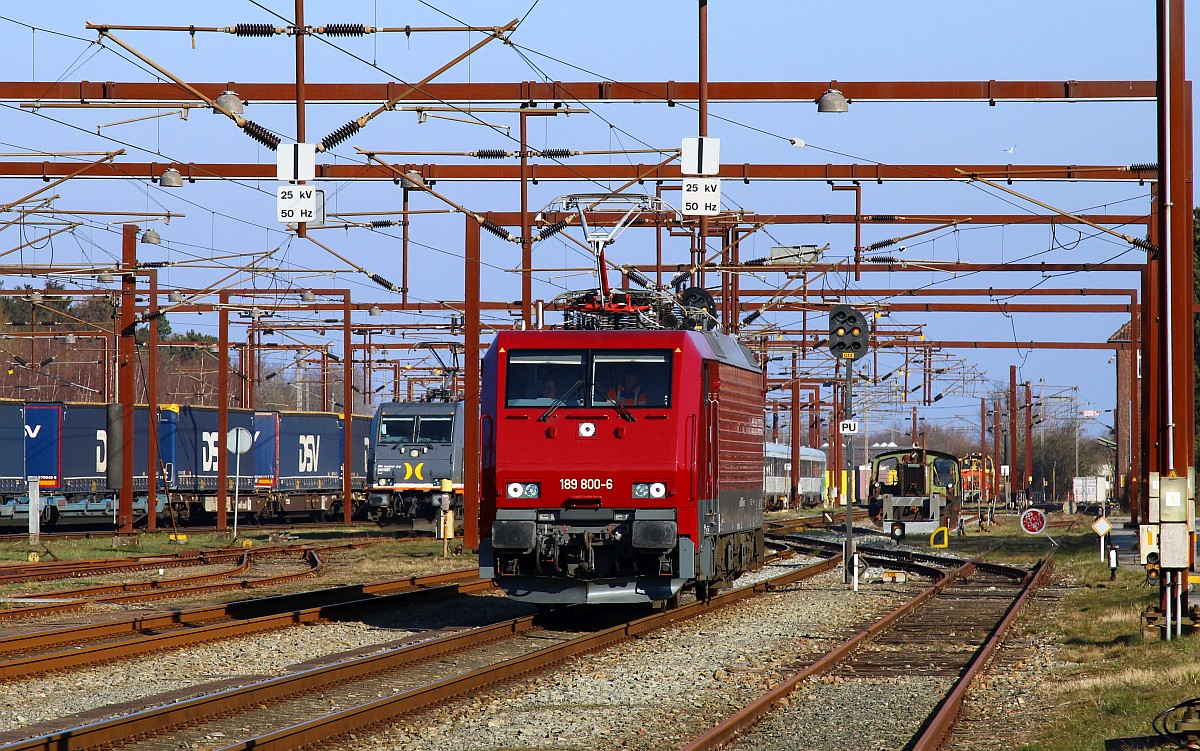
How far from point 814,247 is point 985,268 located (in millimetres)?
5313

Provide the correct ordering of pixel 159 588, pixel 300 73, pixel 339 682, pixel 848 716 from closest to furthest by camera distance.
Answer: pixel 848 716
pixel 339 682
pixel 300 73
pixel 159 588

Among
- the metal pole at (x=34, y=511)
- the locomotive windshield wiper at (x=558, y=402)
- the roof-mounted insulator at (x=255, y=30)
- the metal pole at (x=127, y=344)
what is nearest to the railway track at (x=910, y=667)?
the locomotive windshield wiper at (x=558, y=402)

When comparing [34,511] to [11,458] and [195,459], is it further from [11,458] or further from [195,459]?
[195,459]

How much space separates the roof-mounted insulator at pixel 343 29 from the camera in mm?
17391

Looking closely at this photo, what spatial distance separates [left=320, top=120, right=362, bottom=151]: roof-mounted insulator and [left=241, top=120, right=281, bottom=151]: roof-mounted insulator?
2.18ft

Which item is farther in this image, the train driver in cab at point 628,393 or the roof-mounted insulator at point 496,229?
the roof-mounted insulator at point 496,229

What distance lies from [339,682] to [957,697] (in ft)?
16.5

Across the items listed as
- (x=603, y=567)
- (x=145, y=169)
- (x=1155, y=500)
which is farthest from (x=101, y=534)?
(x=1155, y=500)

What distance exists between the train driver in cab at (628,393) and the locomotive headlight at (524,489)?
1.28 m

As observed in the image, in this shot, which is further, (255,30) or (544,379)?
(255,30)

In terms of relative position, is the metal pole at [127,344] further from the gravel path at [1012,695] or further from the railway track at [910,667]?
the gravel path at [1012,695]

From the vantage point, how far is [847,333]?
22719mm

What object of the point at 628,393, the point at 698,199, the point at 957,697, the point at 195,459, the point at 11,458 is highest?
the point at 698,199

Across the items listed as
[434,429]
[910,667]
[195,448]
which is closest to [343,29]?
[910,667]
